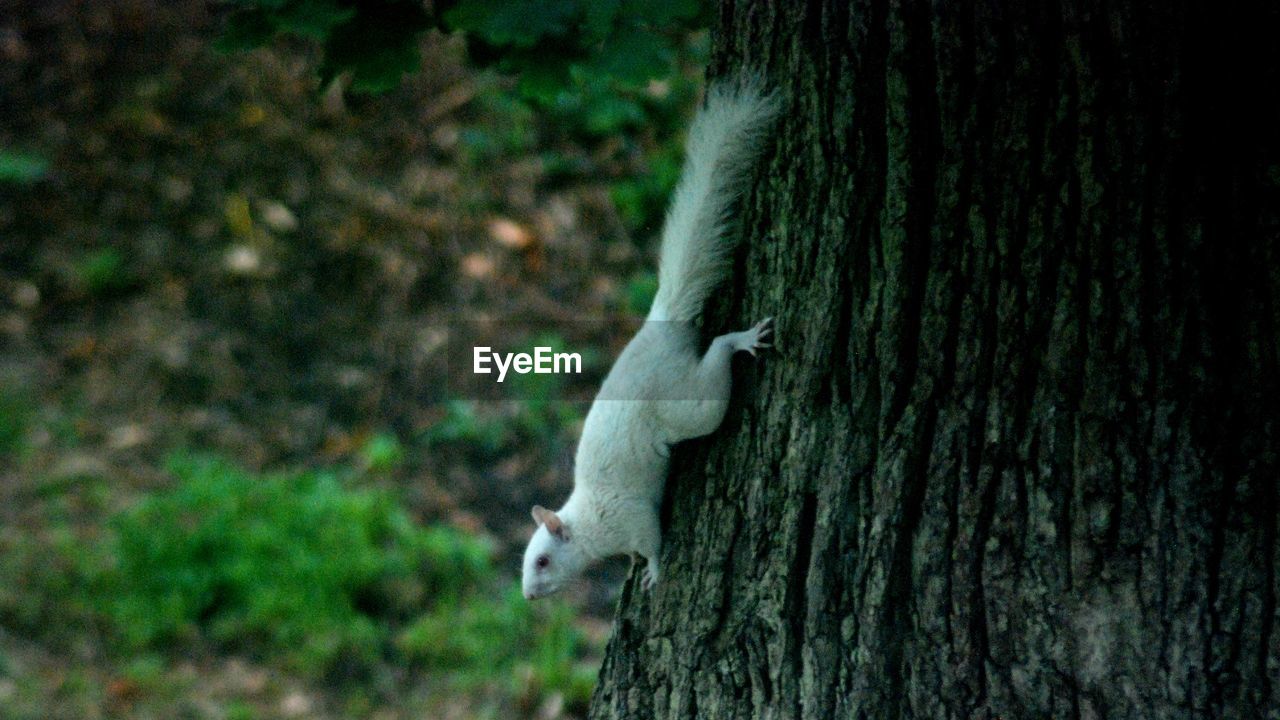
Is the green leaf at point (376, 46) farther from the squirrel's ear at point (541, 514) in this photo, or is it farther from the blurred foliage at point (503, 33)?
the squirrel's ear at point (541, 514)

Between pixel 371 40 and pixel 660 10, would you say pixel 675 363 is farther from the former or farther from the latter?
pixel 371 40

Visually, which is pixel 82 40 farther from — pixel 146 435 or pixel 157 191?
pixel 146 435

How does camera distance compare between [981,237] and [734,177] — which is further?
[734,177]

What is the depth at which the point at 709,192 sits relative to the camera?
2.57 metres

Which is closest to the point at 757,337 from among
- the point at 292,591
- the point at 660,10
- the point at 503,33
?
the point at 660,10

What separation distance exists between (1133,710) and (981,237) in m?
0.83

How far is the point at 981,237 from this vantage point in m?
2.11

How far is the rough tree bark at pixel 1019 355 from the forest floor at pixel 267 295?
238cm

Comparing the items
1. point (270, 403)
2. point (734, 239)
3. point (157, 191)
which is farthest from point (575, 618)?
point (157, 191)

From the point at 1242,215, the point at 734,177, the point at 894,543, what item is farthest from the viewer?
the point at 734,177

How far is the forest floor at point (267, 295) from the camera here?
472 cm

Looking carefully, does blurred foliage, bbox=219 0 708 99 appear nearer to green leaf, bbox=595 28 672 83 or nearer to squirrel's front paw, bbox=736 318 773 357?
green leaf, bbox=595 28 672 83

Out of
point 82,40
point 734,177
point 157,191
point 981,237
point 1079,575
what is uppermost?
point 82,40

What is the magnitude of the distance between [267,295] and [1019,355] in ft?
16.7
